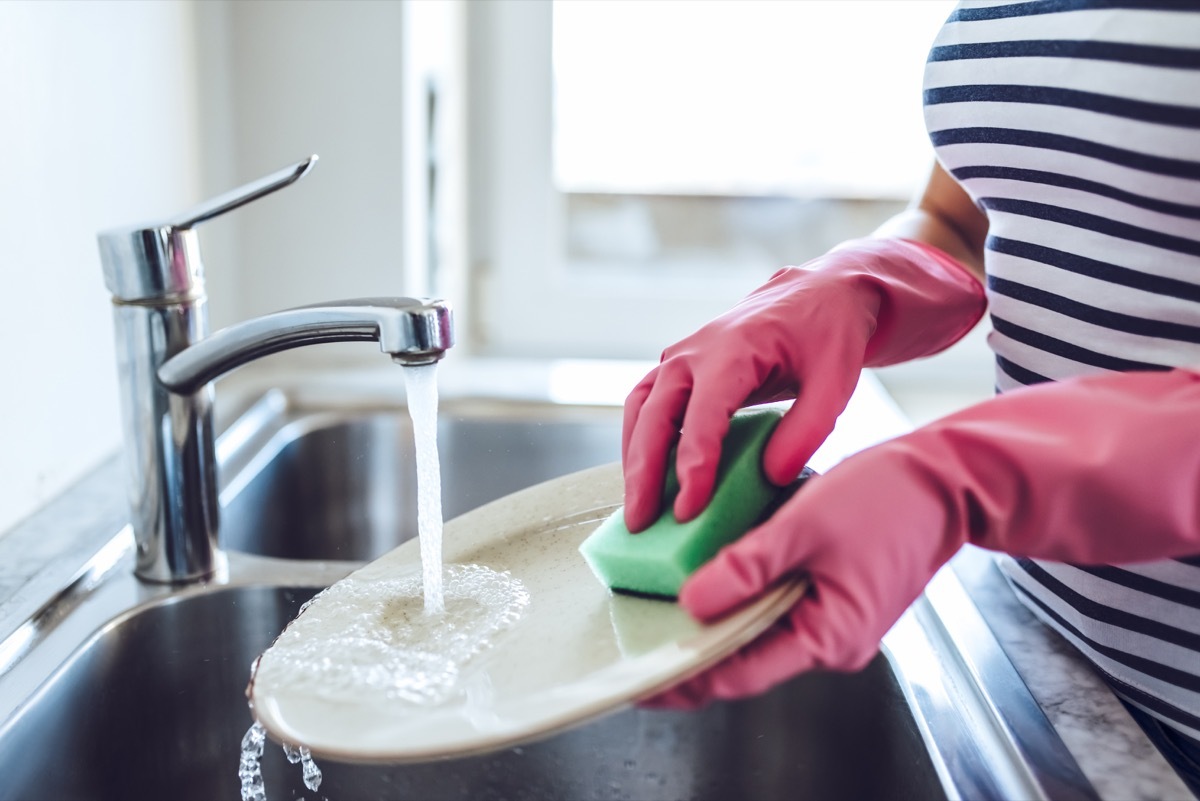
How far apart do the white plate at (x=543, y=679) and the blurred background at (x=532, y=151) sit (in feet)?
1.99

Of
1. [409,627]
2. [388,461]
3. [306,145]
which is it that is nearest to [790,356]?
[409,627]

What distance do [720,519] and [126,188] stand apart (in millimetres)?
721

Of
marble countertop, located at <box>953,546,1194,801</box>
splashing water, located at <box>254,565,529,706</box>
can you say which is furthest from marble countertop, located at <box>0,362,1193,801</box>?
splashing water, located at <box>254,565,529,706</box>

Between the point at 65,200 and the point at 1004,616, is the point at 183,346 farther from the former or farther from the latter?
the point at 1004,616

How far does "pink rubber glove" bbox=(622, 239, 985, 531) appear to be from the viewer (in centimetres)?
59

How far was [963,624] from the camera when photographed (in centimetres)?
71

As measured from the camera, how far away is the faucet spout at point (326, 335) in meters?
0.64

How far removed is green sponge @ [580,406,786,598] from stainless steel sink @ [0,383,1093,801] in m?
0.16

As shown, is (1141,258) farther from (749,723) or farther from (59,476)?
(59,476)

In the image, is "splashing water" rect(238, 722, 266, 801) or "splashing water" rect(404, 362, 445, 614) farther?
"splashing water" rect(238, 722, 266, 801)

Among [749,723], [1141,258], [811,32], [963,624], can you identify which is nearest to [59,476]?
[749,723]

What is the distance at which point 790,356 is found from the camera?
650mm

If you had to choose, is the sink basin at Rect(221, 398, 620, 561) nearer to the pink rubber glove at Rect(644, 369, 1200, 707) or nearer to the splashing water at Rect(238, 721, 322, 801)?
the splashing water at Rect(238, 721, 322, 801)

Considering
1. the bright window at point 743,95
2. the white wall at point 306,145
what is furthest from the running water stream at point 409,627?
the bright window at point 743,95
